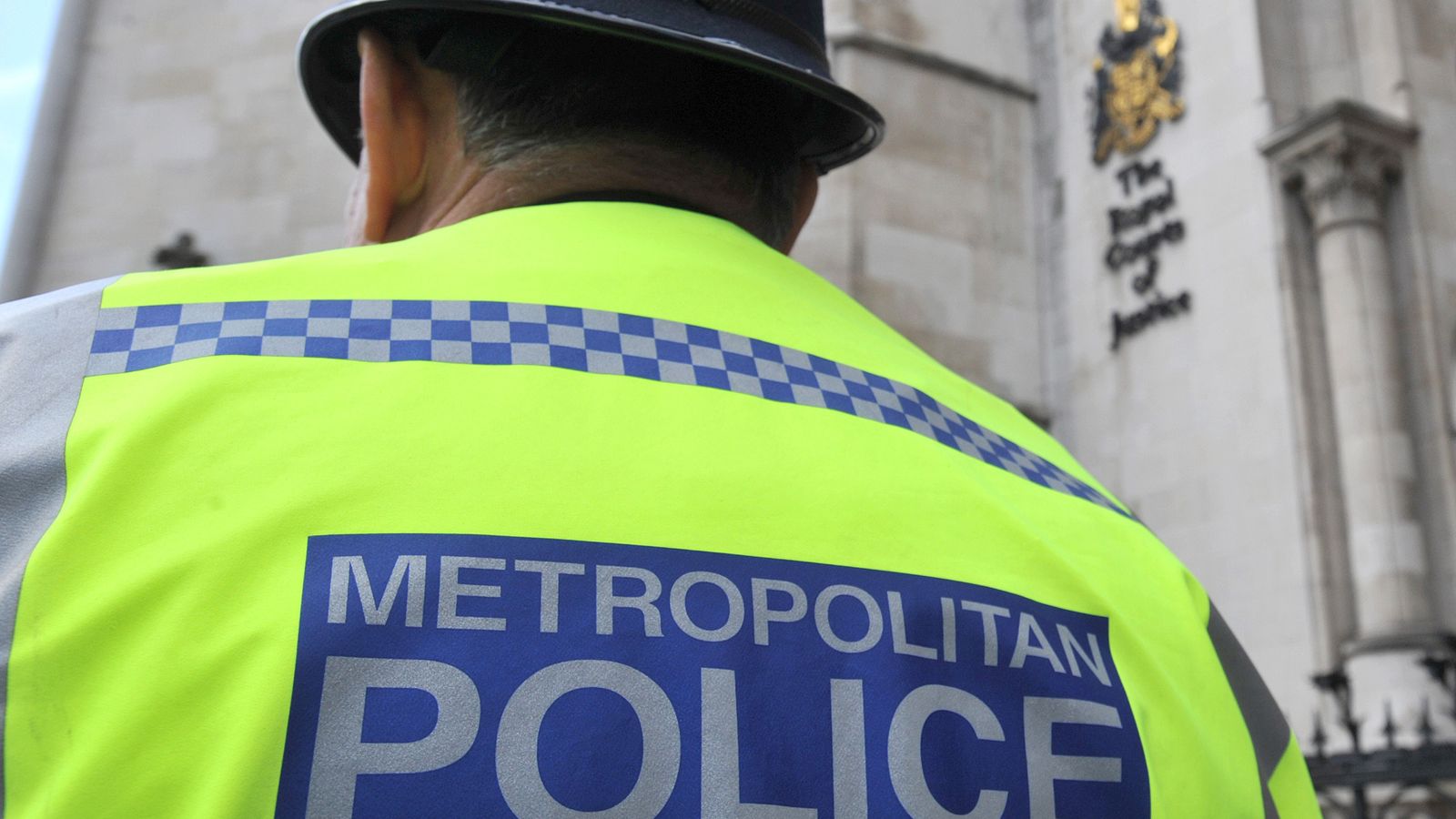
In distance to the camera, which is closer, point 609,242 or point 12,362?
point 12,362

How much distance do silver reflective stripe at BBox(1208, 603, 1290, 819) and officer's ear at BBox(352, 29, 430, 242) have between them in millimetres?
882

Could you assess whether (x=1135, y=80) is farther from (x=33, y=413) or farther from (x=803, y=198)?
(x=33, y=413)

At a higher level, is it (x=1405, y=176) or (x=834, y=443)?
(x=1405, y=176)

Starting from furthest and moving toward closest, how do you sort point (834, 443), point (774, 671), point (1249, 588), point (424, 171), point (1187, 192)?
point (1187, 192), point (1249, 588), point (424, 171), point (834, 443), point (774, 671)

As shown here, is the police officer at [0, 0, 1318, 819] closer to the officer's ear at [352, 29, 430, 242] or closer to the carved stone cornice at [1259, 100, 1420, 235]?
the officer's ear at [352, 29, 430, 242]

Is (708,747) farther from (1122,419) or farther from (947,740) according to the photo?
(1122,419)

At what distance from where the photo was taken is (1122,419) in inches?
368

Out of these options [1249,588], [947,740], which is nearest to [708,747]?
[947,740]

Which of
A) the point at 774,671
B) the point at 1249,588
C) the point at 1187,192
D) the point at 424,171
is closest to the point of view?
the point at 774,671

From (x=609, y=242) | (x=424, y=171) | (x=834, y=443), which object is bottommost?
(x=834, y=443)

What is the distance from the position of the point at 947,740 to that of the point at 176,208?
31.2 ft

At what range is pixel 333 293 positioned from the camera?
90 cm

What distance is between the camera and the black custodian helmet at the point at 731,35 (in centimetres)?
121

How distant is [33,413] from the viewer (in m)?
0.76
